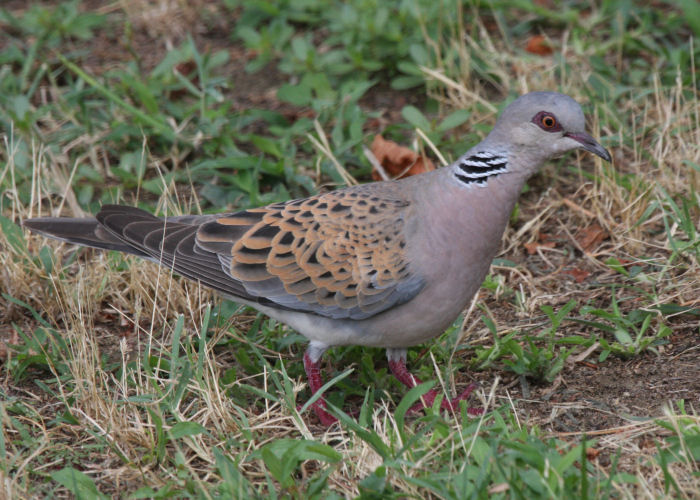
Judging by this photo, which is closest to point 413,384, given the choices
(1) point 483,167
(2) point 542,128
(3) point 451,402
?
(3) point 451,402

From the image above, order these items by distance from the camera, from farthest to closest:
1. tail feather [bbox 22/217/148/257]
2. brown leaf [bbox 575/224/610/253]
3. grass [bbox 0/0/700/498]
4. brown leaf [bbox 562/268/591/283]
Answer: brown leaf [bbox 575/224/610/253] < brown leaf [bbox 562/268/591/283] < tail feather [bbox 22/217/148/257] < grass [bbox 0/0/700/498]

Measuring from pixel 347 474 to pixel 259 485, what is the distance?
0.33m

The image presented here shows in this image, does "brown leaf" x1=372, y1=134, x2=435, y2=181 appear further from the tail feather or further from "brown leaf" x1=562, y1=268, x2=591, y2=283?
the tail feather

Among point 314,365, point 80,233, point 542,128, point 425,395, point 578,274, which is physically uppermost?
point 542,128

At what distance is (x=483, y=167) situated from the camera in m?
3.91

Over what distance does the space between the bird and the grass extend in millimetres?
226

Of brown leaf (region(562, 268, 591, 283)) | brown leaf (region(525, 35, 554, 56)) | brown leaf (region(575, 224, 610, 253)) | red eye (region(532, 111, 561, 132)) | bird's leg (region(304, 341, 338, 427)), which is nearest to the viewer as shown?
red eye (region(532, 111, 561, 132))

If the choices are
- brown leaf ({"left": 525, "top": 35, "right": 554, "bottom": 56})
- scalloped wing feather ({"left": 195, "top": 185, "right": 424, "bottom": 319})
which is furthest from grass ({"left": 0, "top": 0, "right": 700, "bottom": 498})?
scalloped wing feather ({"left": 195, "top": 185, "right": 424, "bottom": 319})

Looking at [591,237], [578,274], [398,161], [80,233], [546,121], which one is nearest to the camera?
[546,121]

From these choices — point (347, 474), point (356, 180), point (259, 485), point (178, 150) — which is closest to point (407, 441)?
point (347, 474)

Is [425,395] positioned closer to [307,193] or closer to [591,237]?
[591,237]

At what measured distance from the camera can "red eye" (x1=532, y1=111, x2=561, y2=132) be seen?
3.85 m

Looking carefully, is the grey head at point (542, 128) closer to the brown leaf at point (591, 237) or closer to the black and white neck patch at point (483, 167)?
the black and white neck patch at point (483, 167)

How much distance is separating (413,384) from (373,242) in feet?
2.18
